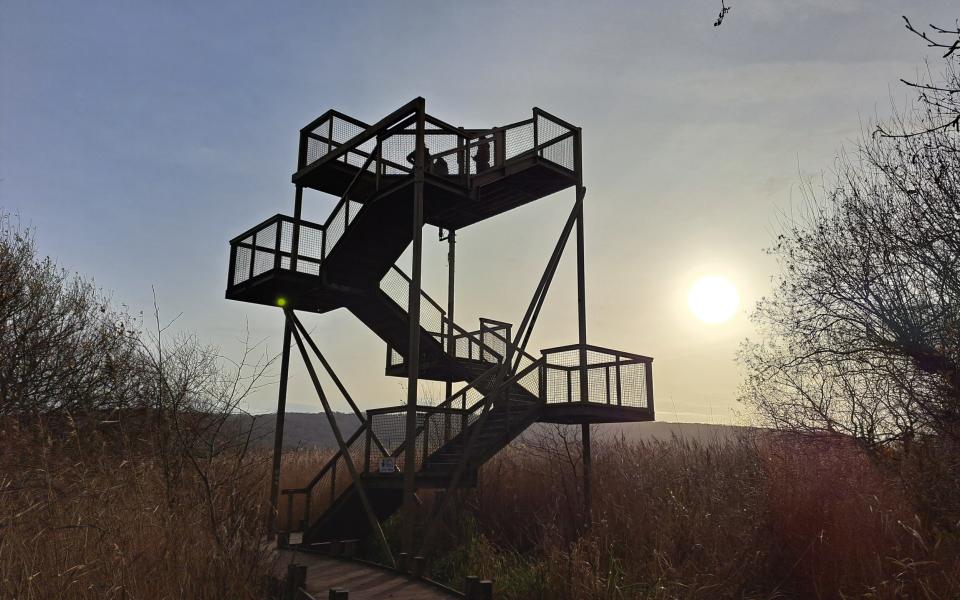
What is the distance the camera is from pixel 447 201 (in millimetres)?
15961

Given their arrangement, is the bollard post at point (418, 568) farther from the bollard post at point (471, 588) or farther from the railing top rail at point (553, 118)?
the railing top rail at point (553, 118)

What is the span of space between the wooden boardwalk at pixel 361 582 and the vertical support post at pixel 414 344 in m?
1.01

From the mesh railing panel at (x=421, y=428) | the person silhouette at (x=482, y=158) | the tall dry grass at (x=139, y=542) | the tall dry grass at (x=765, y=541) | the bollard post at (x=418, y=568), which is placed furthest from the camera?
the person silhouette at (x=482, y=158)

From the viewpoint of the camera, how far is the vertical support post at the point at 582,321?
14.5 m

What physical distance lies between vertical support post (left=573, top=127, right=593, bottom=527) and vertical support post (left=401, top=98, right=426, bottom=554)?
3.56 m

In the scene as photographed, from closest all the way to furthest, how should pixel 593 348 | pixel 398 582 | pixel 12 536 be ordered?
1. pixel 12 536
2. pixel 398 582
3. pixel 593 348

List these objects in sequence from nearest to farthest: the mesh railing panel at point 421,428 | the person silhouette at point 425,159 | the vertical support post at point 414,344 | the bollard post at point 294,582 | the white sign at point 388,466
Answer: the bollard post at point 294,582
the vertical support post at point 414,344
the mesh railing panel at point 421,428
the white sign at point 388,466
the person silhouette at point 425,159

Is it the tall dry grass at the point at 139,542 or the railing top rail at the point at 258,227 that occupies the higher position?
the railing top rail at the point at 258,227

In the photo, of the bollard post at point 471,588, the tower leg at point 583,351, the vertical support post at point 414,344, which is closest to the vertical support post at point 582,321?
the tower leg at point 583,351

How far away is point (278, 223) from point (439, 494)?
713 cm

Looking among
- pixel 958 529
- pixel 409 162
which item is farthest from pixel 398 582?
pixel 409 162

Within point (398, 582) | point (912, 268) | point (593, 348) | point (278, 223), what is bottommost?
point (398, 582)

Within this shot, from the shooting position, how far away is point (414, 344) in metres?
13.9

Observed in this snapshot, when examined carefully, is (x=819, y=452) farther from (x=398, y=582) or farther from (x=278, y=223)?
(x=278, y=223)
